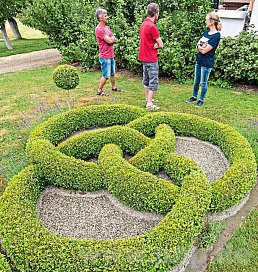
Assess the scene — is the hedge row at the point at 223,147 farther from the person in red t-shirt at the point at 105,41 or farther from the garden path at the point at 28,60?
the garden path at the point at 28,60

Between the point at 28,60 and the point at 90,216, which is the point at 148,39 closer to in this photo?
the point at 90,216

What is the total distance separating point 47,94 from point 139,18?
3466 millimetres

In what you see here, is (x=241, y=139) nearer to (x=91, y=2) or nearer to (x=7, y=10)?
(x=91, y=2)

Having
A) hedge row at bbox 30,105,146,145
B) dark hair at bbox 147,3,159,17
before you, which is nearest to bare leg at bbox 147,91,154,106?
hedge row at bbox 30,105,146,145

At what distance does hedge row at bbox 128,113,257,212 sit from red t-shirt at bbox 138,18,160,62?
4.19 ft

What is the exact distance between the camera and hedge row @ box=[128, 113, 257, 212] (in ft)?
12.1

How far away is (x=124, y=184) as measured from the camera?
12.0 ft

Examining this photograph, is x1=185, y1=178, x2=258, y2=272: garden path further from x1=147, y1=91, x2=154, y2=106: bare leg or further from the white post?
the white post

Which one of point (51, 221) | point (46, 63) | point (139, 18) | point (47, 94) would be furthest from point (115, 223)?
point (46, 63)

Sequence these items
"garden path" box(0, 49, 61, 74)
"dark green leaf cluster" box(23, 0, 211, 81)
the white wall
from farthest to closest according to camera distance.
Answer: "garden path" box(0, 49, 61, 74) < the white wall < "dark green leaf cluster" box(23, 0, 211, 81)

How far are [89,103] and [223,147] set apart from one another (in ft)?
11.4

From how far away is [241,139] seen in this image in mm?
4742

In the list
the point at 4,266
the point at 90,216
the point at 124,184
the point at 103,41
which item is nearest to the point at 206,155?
the point at 124,184

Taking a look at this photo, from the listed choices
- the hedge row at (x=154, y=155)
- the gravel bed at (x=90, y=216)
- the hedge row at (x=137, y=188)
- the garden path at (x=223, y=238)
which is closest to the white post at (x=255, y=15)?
the hedge row at (x=154, y=155)
